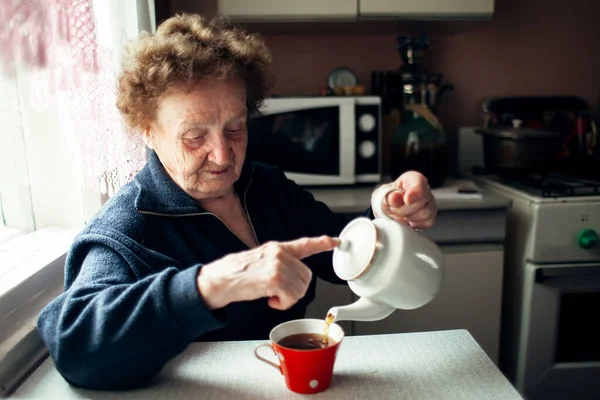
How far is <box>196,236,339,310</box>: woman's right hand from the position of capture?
667 mm

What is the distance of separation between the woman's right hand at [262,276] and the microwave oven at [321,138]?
3.75 ft

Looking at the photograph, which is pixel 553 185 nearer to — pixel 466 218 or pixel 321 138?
pixel 466 218

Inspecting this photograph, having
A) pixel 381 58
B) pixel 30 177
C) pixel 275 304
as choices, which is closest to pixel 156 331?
pixel 275 304

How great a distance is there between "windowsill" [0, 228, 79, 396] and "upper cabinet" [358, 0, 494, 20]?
122 cm

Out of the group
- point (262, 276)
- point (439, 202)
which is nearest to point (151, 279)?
point (262, 276)

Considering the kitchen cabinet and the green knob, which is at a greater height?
the green knob

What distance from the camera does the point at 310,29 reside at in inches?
81.0

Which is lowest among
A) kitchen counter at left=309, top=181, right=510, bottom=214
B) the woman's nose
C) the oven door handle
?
the oven door handle

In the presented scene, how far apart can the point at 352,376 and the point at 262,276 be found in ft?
0.73

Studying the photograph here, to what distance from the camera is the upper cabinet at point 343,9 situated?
70.6 inches

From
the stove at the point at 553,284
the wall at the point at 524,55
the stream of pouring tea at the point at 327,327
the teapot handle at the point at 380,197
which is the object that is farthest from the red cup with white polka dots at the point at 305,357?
the wall at the point at 524,55

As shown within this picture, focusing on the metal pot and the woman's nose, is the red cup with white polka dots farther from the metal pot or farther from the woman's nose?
the metal pot

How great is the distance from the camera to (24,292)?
928mm

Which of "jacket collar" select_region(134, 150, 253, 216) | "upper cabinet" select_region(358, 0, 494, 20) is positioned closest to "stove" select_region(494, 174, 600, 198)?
"upper cabinet" select_region(358, 0, 494, 20)
